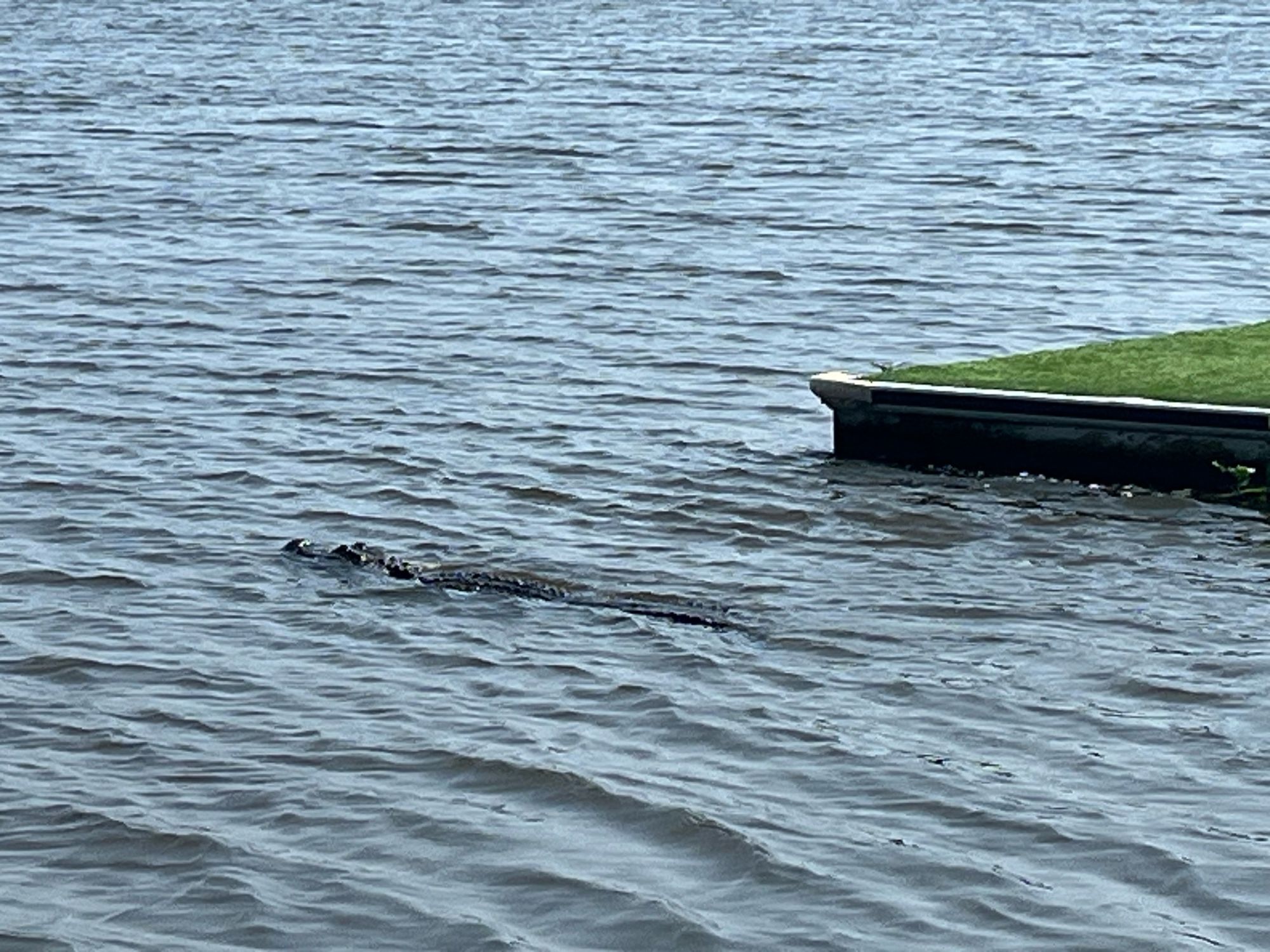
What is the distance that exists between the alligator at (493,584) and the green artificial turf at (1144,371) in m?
2.87

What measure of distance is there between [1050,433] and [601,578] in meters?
2.64

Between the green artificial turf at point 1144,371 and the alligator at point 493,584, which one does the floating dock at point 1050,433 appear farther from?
the alligator at point 493,584

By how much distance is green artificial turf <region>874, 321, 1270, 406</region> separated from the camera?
13.4 m

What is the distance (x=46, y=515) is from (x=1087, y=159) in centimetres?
1622

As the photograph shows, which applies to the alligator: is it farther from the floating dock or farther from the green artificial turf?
the green artificial turf

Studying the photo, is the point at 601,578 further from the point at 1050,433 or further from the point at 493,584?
the point at 1050,433

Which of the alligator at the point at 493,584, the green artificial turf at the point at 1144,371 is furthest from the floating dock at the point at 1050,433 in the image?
the alligator at the point at 493,584

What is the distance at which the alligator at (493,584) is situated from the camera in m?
11.6

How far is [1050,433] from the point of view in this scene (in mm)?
13508

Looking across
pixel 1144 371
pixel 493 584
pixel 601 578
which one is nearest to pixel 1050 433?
pixel 1144 371

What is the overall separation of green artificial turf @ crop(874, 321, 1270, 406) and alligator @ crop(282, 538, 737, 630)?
2.87 meters

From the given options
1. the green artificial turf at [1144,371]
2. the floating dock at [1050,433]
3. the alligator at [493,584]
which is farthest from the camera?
the green artificial turf at [1144,371]

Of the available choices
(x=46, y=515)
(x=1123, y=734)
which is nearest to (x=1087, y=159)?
(x=46, y=515)

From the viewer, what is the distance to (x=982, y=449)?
13750 millimetres
